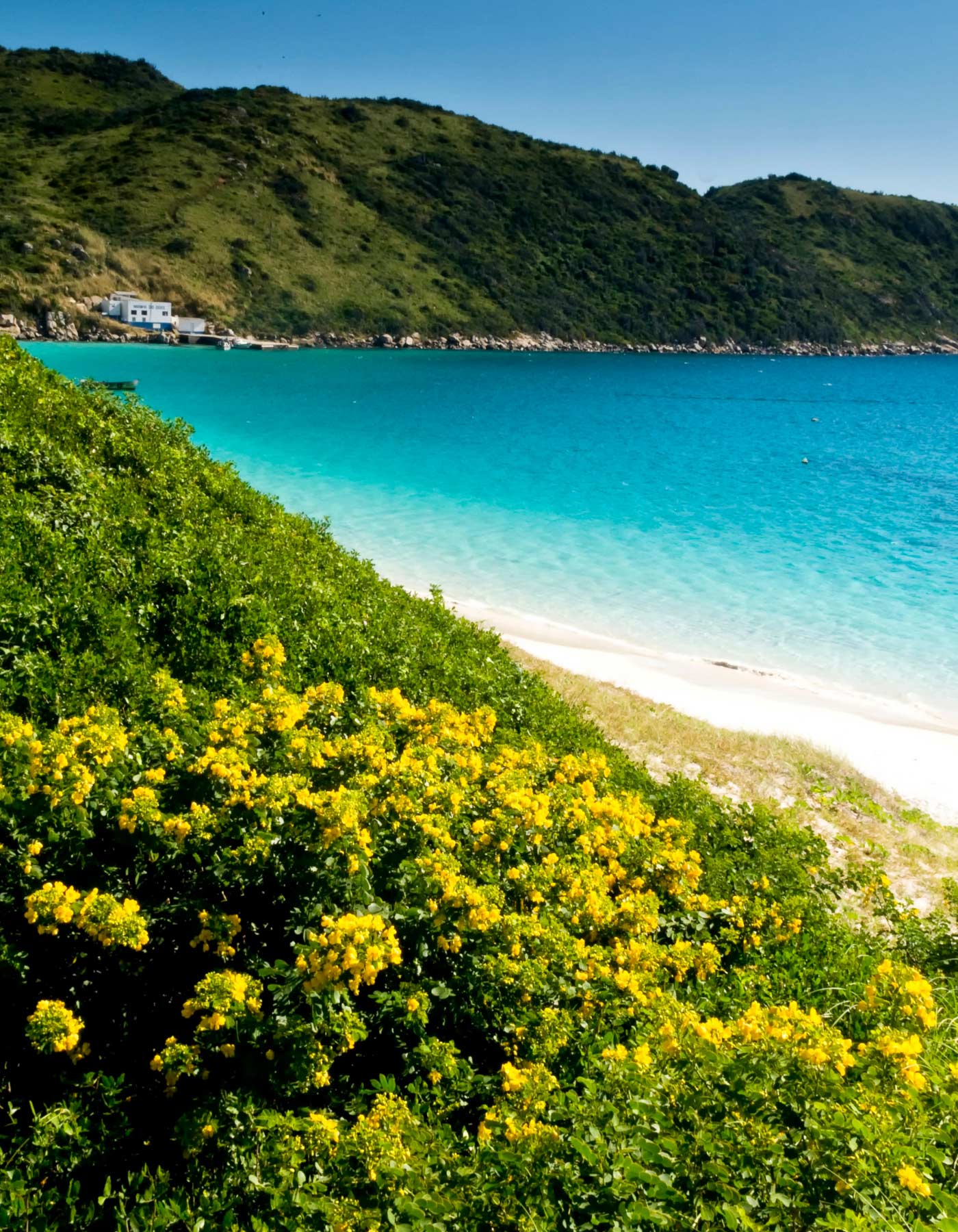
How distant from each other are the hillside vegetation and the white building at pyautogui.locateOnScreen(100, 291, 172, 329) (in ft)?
396

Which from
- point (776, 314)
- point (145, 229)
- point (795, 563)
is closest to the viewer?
point (795, 563)

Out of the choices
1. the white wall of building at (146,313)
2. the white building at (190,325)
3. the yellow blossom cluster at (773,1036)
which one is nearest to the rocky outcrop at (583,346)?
the white building at (190,325)

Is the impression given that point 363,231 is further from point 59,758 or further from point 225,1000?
point 225,1000

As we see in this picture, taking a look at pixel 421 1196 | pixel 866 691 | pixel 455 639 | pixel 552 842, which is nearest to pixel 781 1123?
pixel 421 1196

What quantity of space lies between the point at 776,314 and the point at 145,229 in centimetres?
13384

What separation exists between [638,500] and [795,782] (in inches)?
1069

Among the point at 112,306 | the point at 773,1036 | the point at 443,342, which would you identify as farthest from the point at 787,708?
the point at 443,342

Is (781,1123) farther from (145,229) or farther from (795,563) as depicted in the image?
(145,229)

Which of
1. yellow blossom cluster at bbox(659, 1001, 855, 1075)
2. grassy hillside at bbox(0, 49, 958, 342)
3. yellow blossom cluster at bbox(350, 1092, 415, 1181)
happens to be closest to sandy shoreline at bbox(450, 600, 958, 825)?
yellow blossom cluster at bbox(659, 1001, 855, 1075)

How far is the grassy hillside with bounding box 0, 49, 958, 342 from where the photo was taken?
12375 cm

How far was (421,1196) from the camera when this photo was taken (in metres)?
3.19

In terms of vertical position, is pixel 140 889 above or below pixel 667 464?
below

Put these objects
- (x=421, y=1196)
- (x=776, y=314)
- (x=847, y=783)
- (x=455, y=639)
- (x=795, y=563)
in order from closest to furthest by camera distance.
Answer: (x=421, y=1196) < (x=455, y=639) < (x=847, y=783) < (x=795, y=563) < (x=776, y=314)

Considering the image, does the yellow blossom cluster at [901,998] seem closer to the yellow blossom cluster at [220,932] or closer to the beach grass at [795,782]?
the yellow blossom cluster at [220,932]
